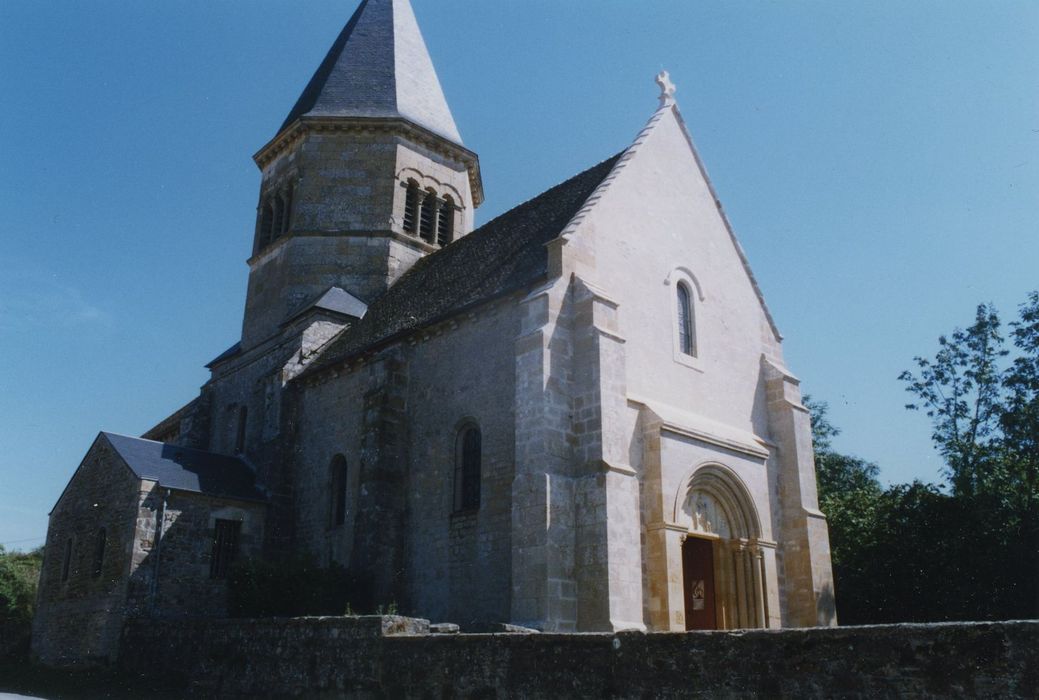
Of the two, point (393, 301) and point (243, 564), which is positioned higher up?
point (393, 301)

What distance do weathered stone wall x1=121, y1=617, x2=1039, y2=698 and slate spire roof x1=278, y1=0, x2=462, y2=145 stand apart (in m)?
18.6

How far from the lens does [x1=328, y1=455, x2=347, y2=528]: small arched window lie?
19.8 metres

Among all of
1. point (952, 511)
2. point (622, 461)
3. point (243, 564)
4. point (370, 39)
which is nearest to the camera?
point (622, 461)

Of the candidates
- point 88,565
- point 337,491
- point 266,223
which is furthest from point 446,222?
point 88,565

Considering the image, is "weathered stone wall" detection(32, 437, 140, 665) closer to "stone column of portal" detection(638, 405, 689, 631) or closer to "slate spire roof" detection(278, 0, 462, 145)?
"stone column of portal" detection(638, 405, 689, 631)

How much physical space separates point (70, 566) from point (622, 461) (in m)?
15.3

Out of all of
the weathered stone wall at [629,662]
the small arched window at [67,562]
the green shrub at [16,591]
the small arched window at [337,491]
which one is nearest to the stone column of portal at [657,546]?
the weathered stone wall at [629,662]

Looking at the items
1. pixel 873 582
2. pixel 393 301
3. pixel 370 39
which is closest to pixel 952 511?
pixel 873 582

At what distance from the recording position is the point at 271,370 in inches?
910

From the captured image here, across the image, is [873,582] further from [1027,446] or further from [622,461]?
[622,461]

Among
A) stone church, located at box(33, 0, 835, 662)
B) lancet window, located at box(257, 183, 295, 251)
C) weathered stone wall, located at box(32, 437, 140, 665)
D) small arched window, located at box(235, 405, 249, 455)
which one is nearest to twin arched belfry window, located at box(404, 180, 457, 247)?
stone church, located at box(33, 0, 835, 662)

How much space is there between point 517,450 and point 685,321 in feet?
19.2

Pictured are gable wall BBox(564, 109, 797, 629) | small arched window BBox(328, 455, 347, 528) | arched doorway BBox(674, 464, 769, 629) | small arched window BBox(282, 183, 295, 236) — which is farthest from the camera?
small arched window BBox(282, 183, 295, 236)

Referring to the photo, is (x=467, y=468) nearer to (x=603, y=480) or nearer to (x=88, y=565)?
(x=603, y=480)
